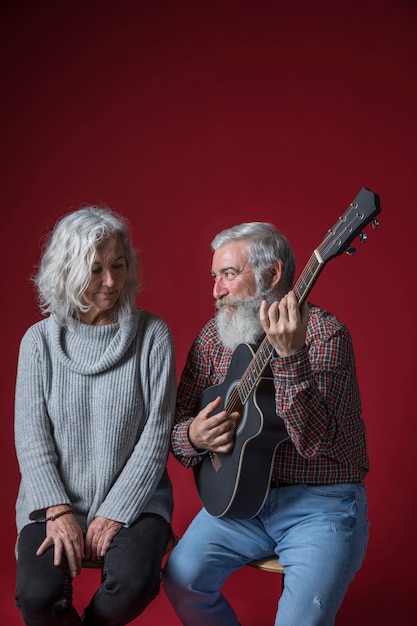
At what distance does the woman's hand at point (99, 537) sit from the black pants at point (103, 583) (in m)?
0.02

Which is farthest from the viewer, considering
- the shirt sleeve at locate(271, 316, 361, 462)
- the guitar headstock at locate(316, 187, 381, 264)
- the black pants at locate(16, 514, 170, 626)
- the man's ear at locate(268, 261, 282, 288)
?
the man's ear at locate(268, 261, 282, 288)

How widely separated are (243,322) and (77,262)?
0.59 meters

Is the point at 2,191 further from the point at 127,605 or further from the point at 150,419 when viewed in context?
the point at 127,605

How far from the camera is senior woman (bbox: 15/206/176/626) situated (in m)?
2.67

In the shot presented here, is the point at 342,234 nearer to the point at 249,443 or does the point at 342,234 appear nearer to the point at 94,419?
the point at 249,443

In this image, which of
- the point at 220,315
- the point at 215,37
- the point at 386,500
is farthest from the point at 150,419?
the point at 215,37

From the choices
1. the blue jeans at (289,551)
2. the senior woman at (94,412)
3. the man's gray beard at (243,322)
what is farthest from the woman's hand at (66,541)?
the man's gray beard at (243,322)

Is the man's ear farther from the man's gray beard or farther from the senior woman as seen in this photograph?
the senior woman

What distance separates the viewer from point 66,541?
8.54ft

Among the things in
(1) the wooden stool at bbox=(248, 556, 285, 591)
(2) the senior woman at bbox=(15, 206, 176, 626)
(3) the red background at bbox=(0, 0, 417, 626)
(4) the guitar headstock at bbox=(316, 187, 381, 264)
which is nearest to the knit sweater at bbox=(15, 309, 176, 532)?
(2) the senior woman at bbox=(15, 206, 176, 626)

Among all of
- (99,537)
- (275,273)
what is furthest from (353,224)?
(99,537)

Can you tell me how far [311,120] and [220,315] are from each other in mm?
1404

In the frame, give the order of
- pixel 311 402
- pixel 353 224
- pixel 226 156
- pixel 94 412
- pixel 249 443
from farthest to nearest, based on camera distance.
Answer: pixel 226 156
pixel 94 412
pixel 249 443
pixel 311 402
pixel 353 224

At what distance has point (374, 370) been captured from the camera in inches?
153
